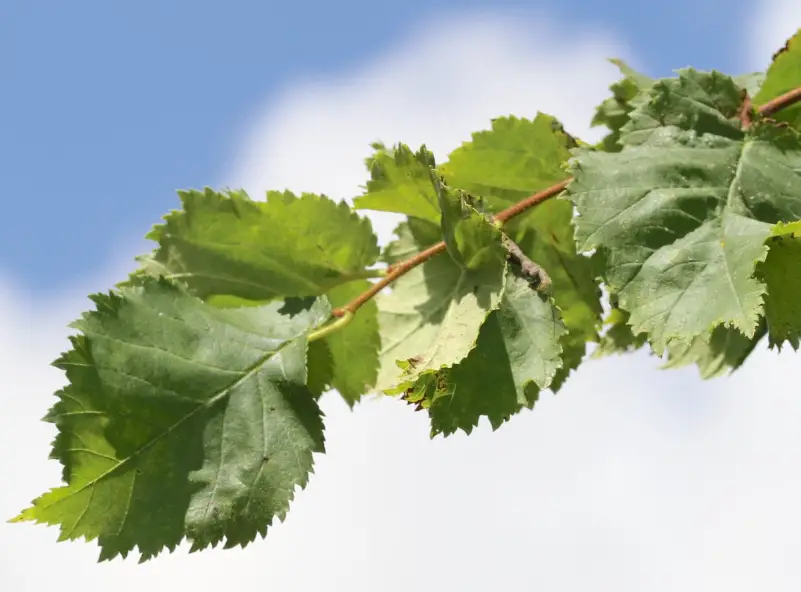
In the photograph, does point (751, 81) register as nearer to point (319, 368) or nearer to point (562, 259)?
point (562, 259)

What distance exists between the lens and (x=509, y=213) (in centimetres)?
Answer: 217

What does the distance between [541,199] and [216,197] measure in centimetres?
72

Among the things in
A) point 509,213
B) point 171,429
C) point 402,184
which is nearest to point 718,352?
point 509,213

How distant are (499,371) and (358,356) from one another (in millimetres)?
486

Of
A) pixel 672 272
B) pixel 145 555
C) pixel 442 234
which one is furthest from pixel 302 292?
pixel 672 272

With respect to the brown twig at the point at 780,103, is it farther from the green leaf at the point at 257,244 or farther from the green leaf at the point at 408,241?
the green leaf at the point at 257,244

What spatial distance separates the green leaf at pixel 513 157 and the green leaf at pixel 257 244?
0.98 ft

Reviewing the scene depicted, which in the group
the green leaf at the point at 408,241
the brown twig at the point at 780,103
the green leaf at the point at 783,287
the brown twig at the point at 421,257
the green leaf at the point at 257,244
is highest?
the green leaf at the point at 257,244

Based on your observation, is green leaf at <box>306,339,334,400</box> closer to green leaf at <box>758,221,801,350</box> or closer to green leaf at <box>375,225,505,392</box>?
green leaf at <box>375,225,505,392</box>

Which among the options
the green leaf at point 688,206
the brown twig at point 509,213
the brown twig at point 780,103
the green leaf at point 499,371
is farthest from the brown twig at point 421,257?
the brown twig at point 780,103

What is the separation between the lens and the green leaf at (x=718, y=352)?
2.41 metres

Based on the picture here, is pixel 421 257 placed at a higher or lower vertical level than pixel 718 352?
higher

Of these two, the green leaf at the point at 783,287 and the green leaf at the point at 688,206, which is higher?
the green leaf at the point at 688,206

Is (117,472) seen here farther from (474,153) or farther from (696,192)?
(696,192)
